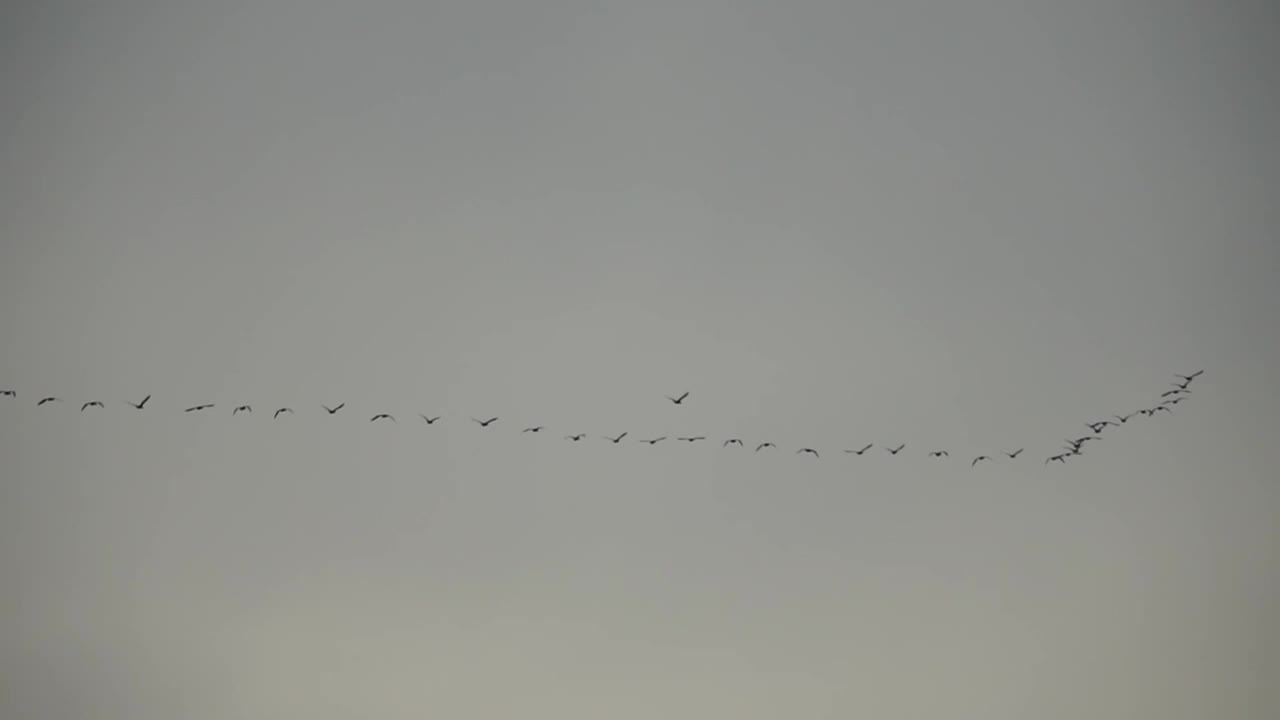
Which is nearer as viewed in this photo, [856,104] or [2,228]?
[2,228]

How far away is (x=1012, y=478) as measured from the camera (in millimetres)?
2047

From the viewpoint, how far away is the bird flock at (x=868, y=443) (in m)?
1.87

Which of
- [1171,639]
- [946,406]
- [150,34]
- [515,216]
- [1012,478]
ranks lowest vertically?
[1171,639]

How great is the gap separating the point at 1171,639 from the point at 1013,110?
4.18 ft

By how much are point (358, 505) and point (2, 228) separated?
0.95 meters

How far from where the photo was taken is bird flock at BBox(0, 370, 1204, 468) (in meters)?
1.87

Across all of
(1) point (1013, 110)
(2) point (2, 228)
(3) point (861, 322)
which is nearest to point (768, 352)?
(3) point (861, 322)

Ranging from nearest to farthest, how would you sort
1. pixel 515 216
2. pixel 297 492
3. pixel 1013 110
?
1. pixel 297 492
2. pixel 515 216
3. pixel 1013 110

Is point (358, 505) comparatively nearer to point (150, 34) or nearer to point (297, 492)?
point (297, 492)

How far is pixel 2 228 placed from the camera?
1893mm

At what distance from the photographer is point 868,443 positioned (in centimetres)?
203

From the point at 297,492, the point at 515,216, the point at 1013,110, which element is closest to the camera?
the point at 297,492

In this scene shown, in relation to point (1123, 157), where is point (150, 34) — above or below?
above

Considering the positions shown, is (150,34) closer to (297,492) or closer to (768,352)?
(297,492)
